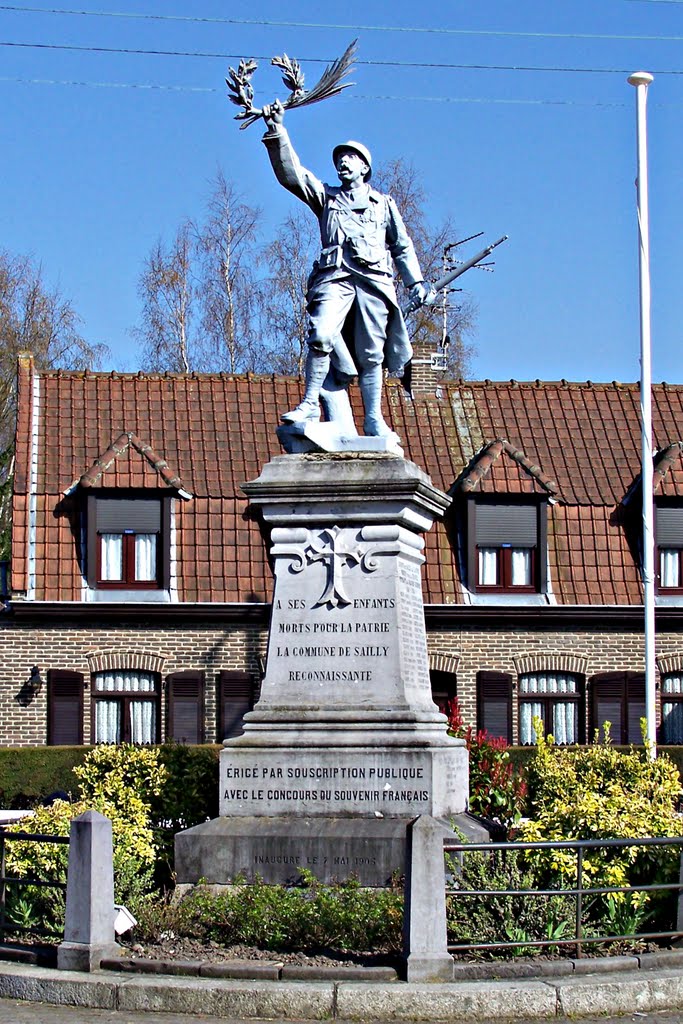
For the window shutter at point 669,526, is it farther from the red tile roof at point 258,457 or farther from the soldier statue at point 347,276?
the soldier statue at point 347,276

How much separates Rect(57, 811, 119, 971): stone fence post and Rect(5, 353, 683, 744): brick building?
60.2ft

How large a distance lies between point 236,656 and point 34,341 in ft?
63.6

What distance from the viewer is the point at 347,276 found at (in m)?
11.8

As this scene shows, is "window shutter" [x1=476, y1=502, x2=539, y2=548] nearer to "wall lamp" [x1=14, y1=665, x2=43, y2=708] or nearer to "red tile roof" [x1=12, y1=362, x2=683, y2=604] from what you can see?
"red tile roof" [x1=12, y1=362, x2=683, y2=604]

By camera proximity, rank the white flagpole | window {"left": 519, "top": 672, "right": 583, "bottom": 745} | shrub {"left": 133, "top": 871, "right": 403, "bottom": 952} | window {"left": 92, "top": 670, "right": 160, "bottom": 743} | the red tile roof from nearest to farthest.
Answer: shrub {"left": 133, "top": 871, "right": 403, "bottom": 952} < the white flagpole < window {"left": 92, "top": 670, "right": 160, "bottom": 743} < the red tile roof < window {"left": 519, "top": 672, "right": 583, "bottom": 745}

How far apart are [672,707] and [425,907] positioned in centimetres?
2081

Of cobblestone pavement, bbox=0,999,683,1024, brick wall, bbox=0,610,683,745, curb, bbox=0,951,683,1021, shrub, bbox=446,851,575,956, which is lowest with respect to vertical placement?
cobblestone pavement, bbox=0,999,683,1024

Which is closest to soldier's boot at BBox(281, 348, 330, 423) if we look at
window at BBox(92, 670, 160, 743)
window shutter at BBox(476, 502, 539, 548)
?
window at BBox(92, 670, 160, 743)

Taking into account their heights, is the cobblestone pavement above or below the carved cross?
below

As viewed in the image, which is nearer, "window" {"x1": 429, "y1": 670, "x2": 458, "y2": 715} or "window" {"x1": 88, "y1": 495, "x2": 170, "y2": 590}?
"window" {"x1": 88, "y1": 495, "x2": 170, "y2": 590}

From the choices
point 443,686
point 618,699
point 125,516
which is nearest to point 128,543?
point 125,516

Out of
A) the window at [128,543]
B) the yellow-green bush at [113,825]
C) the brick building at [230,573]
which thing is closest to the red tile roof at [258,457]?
the brick building at [230,573]

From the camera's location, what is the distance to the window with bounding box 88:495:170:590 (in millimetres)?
28234

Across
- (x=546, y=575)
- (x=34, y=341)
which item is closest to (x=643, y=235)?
(x=546, y=575)
